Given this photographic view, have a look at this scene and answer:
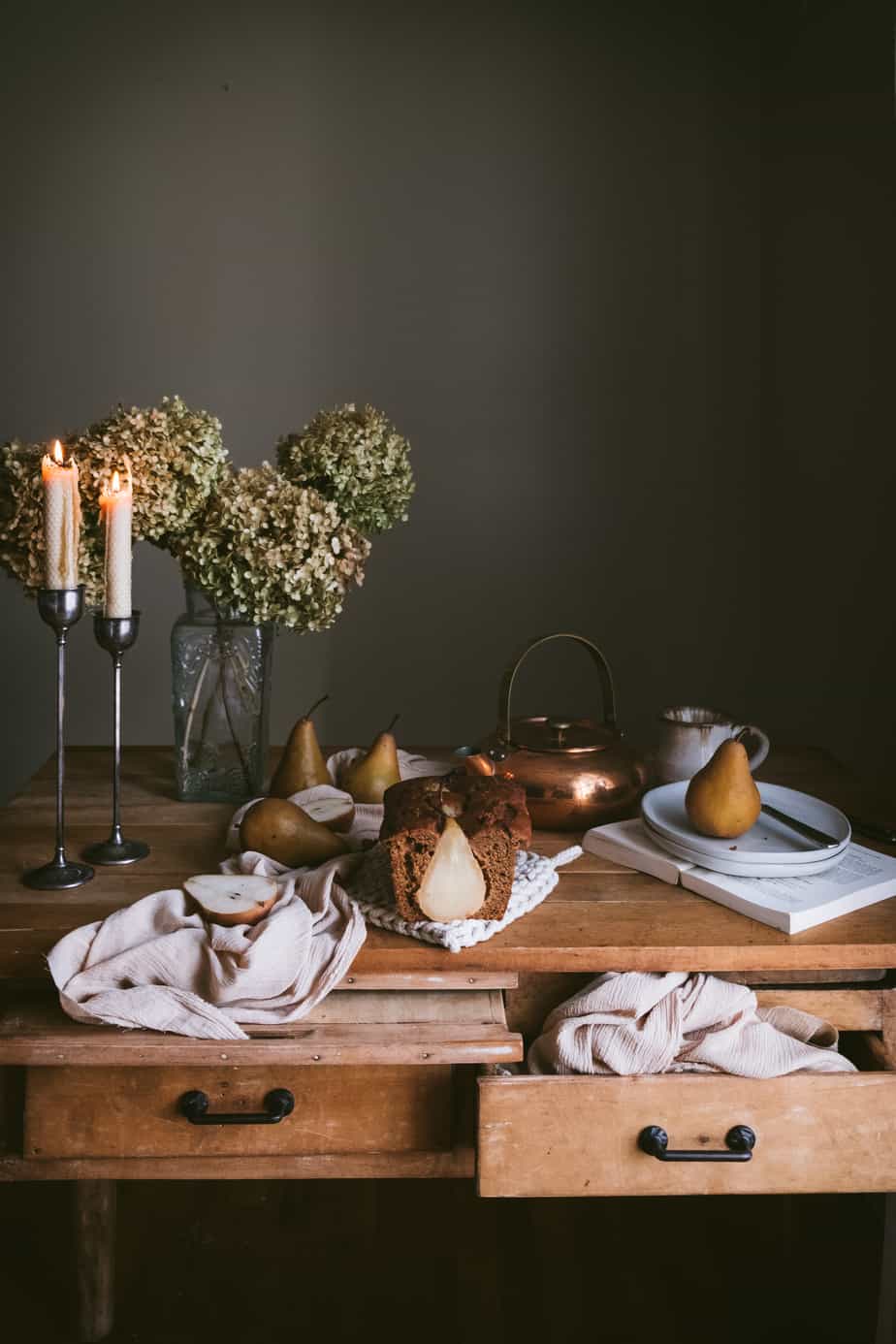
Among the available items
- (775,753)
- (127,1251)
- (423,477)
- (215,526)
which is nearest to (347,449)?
(215,526)

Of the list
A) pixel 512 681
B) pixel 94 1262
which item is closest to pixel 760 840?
pixel 512 681

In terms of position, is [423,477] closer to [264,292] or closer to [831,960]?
[264,292]

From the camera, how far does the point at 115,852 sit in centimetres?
125

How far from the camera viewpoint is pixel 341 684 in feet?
9.18

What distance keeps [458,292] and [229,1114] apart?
214 cm

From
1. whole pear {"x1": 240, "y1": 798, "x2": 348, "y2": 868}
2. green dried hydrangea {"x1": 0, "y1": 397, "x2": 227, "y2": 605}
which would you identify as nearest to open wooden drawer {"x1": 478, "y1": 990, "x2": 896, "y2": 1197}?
whole pear {"x1": 240, "y1": 798, "x2": 348, "y2": 868}

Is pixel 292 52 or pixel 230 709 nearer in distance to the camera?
pixel 230 709

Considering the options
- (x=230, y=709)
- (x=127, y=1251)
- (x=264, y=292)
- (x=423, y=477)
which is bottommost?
(x=127, y=1251)

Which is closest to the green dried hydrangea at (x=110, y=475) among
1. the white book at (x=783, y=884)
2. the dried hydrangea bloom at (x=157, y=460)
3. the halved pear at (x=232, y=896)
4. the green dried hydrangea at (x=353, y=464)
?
the dried hydrangea bloom at (x=157, y=460)

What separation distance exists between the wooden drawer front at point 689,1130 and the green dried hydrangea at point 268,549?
A: 61 cm

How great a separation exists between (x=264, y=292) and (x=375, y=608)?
0.79 m

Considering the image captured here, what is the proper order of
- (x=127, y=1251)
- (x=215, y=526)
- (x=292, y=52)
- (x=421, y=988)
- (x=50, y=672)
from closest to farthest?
(x=421, y=988) < (x=215, y=526) < (x=127, y=1251) < (x=292, y=52) < (x=50, y=672)

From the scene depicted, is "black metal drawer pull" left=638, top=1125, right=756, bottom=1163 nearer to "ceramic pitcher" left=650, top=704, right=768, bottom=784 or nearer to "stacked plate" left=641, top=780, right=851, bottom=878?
"stacked plate" left=641, top=780, right=851, bottom=878

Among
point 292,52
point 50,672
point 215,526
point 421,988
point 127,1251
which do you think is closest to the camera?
point 421,988
